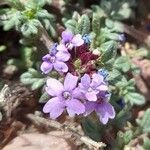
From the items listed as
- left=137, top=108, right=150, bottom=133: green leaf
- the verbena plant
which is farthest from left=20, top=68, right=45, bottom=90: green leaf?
left=137, top=108, right=150, bottom=133: green leaf

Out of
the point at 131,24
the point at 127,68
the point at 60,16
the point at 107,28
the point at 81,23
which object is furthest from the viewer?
the point at 131,24

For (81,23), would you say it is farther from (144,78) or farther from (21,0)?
(144,78)

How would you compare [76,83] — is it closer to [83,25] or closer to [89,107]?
[89,107]

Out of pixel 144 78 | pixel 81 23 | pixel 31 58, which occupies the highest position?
pixel 81 23

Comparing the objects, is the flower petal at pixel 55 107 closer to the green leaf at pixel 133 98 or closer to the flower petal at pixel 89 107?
the flower petal at pixel 89 107

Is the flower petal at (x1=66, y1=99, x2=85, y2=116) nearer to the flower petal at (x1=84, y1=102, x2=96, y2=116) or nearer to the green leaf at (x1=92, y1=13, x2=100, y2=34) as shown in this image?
the flower petal at (x1=84, y1=102, x2=96, y2=116)

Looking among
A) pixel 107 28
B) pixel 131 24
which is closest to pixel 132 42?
pixel 131 24
